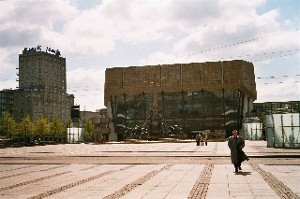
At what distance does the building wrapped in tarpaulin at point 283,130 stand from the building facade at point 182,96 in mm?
52273

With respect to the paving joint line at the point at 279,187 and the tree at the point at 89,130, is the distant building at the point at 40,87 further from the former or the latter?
the paving joint line at the point at 279,187

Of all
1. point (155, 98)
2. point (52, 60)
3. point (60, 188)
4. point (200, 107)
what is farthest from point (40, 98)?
point (60, 188)

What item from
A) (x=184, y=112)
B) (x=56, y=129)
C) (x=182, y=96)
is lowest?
(x=56, y=129)

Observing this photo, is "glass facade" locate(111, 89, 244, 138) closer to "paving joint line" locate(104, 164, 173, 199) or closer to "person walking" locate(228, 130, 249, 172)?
"person walking" locate(228, 130, 249, 172)

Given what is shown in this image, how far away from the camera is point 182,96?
9250 cm

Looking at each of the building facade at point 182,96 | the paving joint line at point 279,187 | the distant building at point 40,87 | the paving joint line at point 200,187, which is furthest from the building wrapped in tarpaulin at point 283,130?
the distant building at point 40,87

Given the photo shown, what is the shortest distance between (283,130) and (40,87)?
146899 mm

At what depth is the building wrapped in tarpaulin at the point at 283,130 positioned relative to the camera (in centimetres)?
3170

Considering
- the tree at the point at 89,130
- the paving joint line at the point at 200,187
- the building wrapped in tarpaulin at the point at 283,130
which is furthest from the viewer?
the tree at the point at 89,130

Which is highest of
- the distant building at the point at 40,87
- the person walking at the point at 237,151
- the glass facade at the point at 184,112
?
the distant building at the point at 40,87

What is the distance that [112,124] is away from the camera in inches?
3844

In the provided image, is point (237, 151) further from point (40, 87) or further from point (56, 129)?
point (40, 87)

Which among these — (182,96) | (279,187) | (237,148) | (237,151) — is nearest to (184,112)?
(182,96)

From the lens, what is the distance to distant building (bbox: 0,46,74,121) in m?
151
